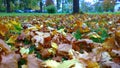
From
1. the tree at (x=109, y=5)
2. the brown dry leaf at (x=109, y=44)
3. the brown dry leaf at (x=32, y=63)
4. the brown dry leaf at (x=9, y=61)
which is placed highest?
the brown dry leaf at (x=9, y=61)

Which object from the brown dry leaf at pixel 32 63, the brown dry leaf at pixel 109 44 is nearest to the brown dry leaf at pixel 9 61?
the brown dry leaf at pixel 32 63

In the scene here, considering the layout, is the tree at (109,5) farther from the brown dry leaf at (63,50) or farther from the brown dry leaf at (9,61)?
the brown dry leaf at (9,61)

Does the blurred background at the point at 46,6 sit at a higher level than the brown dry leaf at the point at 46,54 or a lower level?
lower

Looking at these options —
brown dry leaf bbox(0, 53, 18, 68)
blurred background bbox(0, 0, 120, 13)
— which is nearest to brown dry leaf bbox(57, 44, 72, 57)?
brown dry leaf bbox(0, 53, 18, 68)

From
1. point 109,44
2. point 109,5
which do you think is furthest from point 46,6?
point 109,44

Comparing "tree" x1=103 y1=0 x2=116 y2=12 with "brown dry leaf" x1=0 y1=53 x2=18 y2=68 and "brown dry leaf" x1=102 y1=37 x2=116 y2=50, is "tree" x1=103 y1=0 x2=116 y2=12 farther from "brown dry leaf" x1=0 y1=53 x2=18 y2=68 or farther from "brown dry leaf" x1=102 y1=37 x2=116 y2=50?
"brown dry leaf" x1=0 y1=53 x2=18 y2=68

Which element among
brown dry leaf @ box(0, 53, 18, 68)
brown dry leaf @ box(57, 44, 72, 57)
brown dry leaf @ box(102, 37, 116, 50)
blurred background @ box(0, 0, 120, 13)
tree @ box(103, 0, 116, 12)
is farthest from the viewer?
tree @ box(103, 0, 116, 12)

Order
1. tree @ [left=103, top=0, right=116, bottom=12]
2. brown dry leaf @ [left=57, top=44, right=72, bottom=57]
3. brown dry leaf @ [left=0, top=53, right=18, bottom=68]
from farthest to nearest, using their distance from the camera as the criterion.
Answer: tree @ [left=103, top=0, right=116, bottom=12]
brown dry leaf @ [left=57, top=44, right=72, bottom=57]
brown dry leaf @ [left=0, top=53, right=18, bottom=68]

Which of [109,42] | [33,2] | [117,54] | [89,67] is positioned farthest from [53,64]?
[33,2]

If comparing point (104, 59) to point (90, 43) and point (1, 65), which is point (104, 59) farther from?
point (1, 65)
